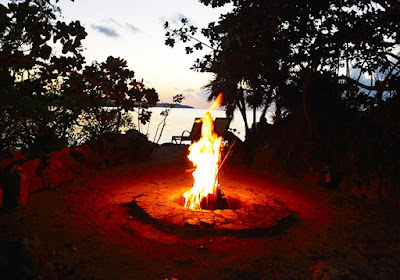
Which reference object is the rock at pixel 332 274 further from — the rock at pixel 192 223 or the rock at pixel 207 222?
the rock at pixel 192 223

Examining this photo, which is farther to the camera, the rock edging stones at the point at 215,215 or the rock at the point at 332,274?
the rock edging stones at the point at 215,215

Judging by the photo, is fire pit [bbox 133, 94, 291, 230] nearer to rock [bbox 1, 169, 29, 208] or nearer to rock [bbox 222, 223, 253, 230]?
rock [bbox 222, 223, 253, 230]

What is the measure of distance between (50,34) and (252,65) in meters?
7.77

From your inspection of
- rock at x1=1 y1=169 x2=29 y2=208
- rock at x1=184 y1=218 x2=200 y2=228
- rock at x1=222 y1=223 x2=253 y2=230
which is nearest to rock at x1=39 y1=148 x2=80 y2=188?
rock at x1=1 y1=169 x2=29 y2=208

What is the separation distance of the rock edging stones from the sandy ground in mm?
173

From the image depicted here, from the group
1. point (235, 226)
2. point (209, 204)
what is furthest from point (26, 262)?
point (209, 204)

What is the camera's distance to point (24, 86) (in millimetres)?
3506

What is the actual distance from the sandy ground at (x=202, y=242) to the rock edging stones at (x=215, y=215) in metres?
0.17

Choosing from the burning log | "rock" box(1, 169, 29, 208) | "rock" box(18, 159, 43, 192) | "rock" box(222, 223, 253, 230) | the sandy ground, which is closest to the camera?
the sandy ground

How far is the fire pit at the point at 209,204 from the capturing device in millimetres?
5070

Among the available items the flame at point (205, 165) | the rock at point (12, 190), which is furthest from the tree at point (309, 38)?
the rock at point (12, 190)

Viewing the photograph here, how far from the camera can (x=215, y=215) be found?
5324 mm

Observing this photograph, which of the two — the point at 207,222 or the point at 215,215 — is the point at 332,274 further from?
the point at 215,215

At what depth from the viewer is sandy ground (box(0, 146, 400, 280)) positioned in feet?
11.8
